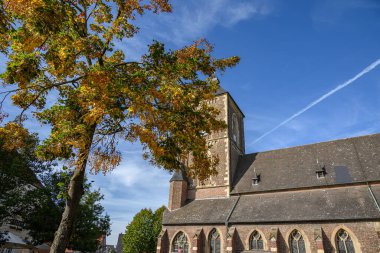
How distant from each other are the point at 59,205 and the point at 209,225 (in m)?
11.6

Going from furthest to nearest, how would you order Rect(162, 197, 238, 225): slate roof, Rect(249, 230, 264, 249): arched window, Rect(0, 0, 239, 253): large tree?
Rect(162, 197, 238, 225): slate roof
Rect(249, 230, 264, 249): arched window
Rect(0, 0, 239, 253): large tree

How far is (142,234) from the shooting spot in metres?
36.3

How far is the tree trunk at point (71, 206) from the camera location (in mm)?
7188

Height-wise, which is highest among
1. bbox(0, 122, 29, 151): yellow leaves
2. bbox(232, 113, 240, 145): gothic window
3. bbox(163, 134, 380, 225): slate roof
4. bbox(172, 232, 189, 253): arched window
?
bbox(232, 113, 240, 145): gothic window

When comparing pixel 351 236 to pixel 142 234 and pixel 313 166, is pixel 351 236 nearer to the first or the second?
pixel 313 166

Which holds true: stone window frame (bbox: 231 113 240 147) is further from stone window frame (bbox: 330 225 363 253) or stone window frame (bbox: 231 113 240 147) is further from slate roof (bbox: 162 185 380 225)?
stone window frame (bbox: 330 225 363 253)

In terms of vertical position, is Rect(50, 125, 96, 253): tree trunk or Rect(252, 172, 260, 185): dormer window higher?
Rect(252, 172, 260, 185): dormer window

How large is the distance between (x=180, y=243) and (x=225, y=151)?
31.2 feet

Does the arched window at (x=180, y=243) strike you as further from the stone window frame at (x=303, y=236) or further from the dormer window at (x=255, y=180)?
the stone window frame at (x=303, y=236)

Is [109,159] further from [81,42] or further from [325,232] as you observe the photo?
[325,232]

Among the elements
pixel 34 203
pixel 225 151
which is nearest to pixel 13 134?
pixel 34 203

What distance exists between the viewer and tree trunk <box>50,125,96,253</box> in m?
7.19

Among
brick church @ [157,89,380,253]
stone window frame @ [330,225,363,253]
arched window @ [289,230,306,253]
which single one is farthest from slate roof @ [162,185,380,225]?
arched window @ [289,230,306,253]

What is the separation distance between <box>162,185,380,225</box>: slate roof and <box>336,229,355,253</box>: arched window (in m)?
1.00
